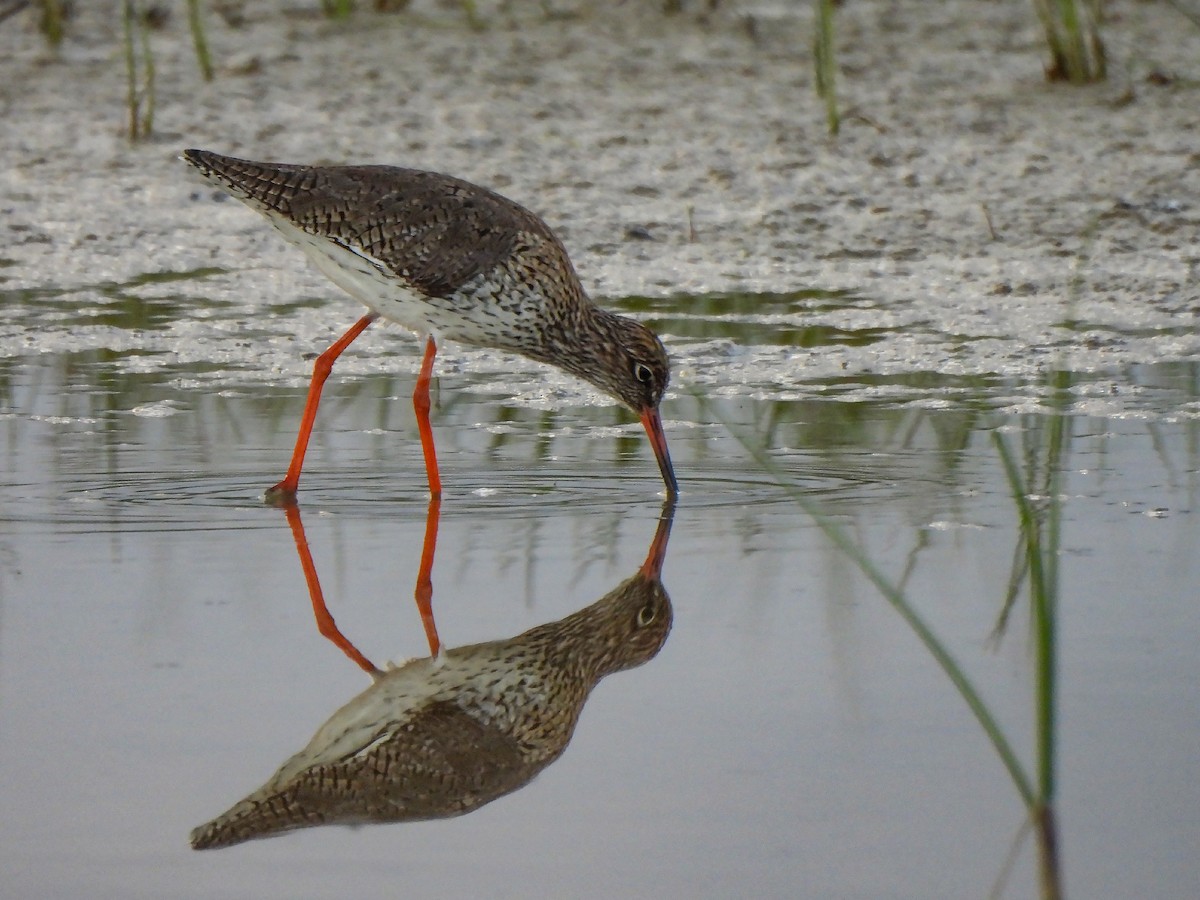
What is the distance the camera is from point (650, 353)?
222 inches

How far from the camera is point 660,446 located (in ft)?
17.8

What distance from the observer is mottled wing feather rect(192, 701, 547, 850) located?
3.18 metres

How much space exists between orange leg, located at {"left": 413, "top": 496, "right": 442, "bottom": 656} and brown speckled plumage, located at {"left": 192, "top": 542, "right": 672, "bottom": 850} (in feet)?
0.34

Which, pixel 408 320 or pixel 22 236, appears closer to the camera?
pixel 408 320

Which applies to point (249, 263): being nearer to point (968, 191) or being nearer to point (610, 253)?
point (610, 253)

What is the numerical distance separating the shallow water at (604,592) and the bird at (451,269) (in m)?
0.24

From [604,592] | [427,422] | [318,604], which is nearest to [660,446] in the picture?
[427,422]

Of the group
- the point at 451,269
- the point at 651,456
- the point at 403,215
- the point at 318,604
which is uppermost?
the point at 403,215

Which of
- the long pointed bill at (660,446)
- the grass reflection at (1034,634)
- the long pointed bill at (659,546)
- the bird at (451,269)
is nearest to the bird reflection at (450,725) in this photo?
the long pointed bill at (659,546)

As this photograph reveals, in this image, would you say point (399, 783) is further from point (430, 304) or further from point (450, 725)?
point (430, 304)

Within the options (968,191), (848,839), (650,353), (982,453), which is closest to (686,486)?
(650,353)

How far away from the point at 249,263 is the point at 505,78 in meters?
2.73

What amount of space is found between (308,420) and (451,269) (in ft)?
1.96

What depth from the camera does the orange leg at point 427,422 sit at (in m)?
5.23
